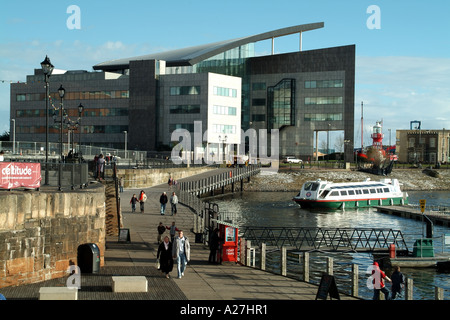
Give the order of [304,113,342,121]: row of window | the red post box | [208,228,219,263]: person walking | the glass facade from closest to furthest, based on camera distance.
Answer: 1. [208,228,219,263]: person walking
2. the red post box
3. [304,113,342,121]: row of window
4. the glass facade

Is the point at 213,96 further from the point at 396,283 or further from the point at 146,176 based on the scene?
the point at 396,283

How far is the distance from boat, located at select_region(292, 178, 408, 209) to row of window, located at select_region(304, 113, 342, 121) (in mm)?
38869

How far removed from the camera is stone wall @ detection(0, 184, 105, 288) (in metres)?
19.3

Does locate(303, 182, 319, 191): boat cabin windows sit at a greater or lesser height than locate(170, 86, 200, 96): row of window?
lesser

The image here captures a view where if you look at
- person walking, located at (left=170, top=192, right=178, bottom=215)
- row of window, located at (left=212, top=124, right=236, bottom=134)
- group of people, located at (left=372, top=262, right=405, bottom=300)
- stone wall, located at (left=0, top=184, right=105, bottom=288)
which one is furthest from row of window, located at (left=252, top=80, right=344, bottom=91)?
stone wall, located at (left=0, top=184, right=105, bottom=288)

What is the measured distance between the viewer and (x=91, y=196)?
2372cm

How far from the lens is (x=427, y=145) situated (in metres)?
166

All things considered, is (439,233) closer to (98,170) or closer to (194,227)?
(194,227)

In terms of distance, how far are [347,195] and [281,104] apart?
50.7 m

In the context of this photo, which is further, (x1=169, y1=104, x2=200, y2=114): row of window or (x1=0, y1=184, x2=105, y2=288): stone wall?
(x1=169, y1=104, x2=200, y2=114): row of window

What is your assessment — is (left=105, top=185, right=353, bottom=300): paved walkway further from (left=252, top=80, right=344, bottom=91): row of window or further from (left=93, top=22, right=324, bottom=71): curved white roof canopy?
(left=252, top=80, right=344, bottom=91): row of window

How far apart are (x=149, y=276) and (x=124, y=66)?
105456 mm

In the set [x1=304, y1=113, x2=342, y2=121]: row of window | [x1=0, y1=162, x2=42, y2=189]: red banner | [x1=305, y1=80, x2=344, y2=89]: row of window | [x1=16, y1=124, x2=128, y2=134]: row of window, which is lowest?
[x1=0, y1=162, x2=42, y2=189]: red banner

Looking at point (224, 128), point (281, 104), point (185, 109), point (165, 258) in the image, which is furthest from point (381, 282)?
point (281, 104)
